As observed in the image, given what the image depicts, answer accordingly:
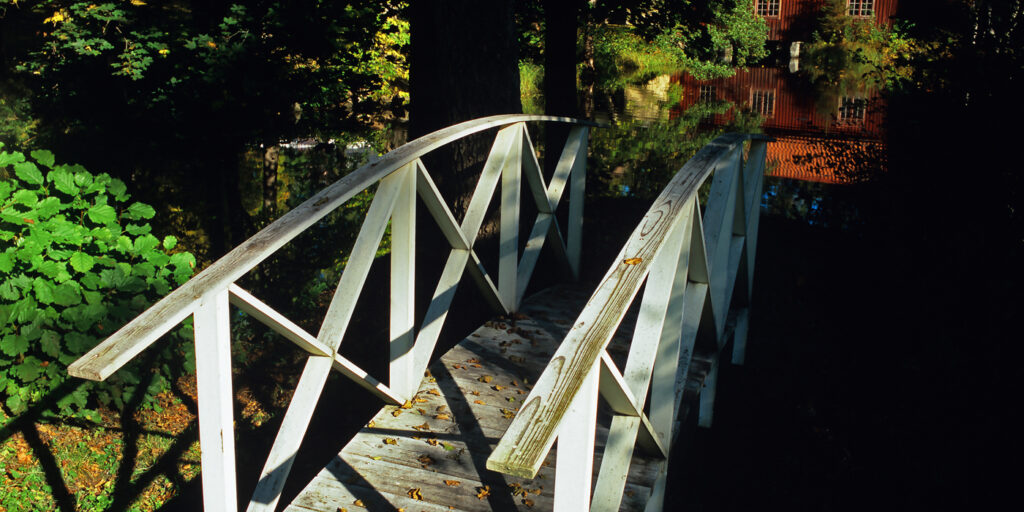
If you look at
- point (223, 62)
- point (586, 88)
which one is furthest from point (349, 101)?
point (586, 88)

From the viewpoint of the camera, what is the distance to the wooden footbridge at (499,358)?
1.72 metres

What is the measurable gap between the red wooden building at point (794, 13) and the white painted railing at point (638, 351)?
110 feet

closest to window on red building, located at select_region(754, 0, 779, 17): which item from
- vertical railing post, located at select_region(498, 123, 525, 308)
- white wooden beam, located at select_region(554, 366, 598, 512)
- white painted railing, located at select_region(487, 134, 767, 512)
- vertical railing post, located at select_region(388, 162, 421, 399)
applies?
white painted railing, located at select_region(487, 134, 767, 512)

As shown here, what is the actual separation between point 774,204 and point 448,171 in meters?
7.83

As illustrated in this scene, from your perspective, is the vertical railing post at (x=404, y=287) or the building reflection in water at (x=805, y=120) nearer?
the vertical railing post at (x=404, y=287)

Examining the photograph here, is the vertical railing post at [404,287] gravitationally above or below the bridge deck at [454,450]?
above

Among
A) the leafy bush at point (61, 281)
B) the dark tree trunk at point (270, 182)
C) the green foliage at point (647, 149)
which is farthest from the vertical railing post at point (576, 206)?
the dark tree trunk at point (270, 182)

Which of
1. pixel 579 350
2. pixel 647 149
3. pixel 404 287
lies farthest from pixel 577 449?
pixel 647 149

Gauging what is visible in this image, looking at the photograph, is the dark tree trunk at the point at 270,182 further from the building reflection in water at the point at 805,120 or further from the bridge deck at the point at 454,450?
the bridge deck at the point at 454,450

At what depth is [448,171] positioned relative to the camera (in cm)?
487

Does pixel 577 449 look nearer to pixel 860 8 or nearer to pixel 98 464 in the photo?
pixel 98 464

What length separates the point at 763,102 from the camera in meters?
25.8

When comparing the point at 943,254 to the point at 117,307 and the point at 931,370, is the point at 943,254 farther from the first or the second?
the point at 117,307

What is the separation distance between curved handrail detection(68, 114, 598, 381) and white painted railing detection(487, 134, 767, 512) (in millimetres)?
831
